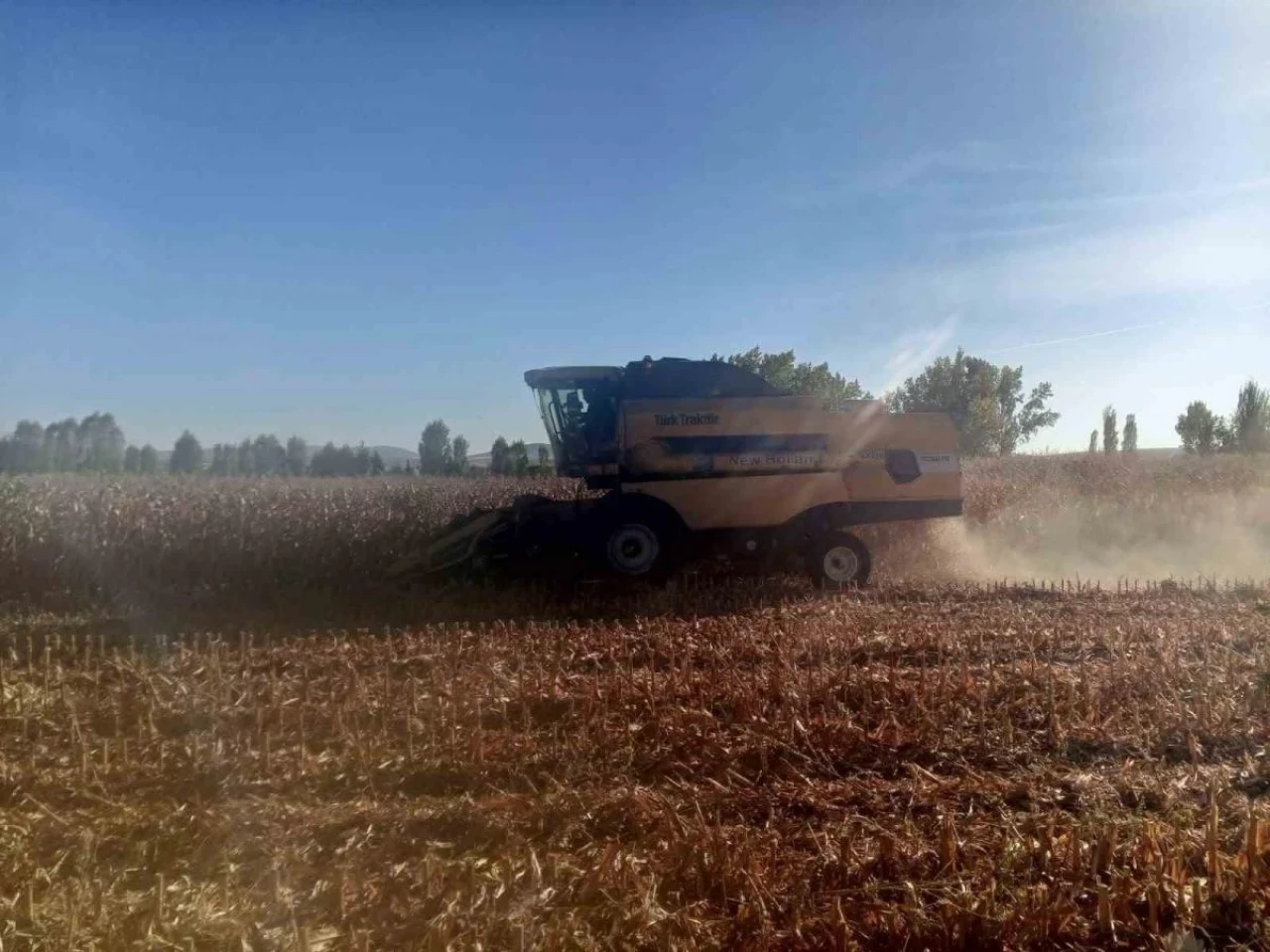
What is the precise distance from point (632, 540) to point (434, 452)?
14.4m

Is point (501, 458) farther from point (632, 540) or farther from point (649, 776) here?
point (649, 776)

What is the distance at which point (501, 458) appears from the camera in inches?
929

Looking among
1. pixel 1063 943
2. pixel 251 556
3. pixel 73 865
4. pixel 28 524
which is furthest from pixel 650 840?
pixel 28 524

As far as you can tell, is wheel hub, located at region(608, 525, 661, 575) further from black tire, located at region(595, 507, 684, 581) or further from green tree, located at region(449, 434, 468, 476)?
green tree, located at region(449, 434, 468, 476)

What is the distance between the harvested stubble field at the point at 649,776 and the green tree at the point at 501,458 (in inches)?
559

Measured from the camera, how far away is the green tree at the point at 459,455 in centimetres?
2353

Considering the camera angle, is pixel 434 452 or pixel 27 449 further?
pixel 434 452

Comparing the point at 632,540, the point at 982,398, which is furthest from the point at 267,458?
the point at 982,398

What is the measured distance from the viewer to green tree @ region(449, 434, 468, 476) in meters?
23.5

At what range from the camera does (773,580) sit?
10.9 meters

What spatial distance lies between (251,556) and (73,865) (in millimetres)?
8417

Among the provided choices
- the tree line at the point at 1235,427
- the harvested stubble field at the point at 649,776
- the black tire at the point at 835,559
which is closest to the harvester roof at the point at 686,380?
the black tire at the point at 835,559

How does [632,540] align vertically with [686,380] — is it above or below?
below

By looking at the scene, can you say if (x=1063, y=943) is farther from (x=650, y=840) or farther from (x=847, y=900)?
(x=650, y=840)
